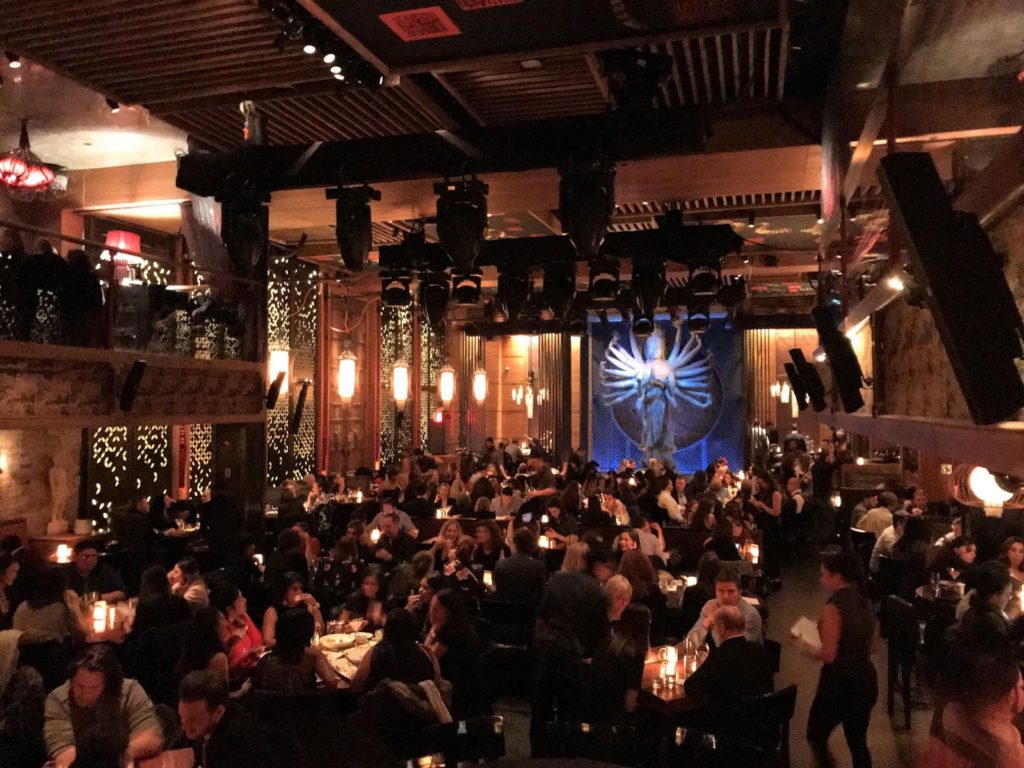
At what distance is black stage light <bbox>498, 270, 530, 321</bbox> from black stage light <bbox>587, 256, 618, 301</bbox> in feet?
2.81

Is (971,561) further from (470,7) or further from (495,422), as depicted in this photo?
(495,422)

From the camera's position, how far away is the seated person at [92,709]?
358 cm

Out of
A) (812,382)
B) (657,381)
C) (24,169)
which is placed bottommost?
(812,382)

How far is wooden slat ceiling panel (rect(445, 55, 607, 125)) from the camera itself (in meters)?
4.78

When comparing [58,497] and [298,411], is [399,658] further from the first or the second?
[298,411]

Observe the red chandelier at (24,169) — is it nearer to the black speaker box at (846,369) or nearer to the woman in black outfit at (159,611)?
the woman in black outfit at (159,611)

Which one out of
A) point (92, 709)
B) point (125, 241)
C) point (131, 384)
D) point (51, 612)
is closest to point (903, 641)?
point (92, 709)

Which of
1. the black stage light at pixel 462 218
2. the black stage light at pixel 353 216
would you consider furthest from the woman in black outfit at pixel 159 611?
the black stage light at pixel 462 218

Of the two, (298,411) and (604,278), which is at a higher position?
(604,278)

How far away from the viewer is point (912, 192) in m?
2.22

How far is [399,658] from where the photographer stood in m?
4.15

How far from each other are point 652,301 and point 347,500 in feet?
17.1

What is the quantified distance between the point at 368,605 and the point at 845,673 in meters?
3.03

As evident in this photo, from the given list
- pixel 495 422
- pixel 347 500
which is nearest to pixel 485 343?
pixel 495 422
